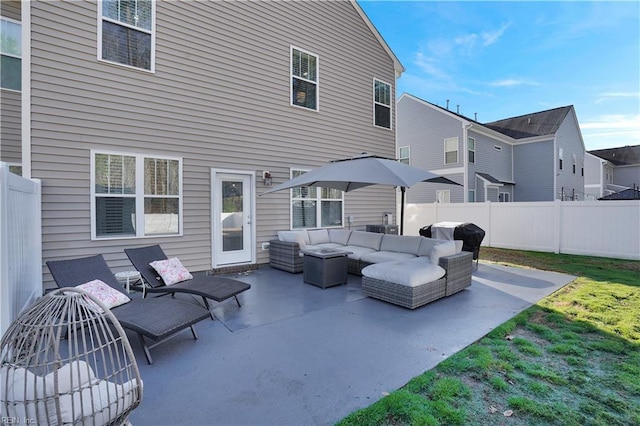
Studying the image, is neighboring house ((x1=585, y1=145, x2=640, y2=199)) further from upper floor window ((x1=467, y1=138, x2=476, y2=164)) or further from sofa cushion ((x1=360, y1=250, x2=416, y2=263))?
sofa cushion ((x1=360, y1=250, x2=416, y2=263))

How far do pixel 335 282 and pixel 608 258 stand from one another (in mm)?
7827

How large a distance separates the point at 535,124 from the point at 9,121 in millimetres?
23497

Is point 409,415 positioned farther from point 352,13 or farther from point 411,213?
point 411,213

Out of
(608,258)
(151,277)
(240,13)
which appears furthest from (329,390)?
(608,258)

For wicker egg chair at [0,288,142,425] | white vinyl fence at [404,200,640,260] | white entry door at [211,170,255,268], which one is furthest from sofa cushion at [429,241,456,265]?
white vinyl fence at [404,200,640,260]

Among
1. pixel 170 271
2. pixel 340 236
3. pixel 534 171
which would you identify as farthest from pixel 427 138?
pixel 170 271

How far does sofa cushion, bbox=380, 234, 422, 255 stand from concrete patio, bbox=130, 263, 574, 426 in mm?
1218

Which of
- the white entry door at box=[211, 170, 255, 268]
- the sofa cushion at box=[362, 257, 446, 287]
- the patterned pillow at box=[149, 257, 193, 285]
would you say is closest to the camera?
the sofa cushion at box=[362, 257, 446, 287]

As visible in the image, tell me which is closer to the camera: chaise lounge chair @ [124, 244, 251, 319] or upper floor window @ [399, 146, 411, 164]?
chaise lounge chair @ [124, 244, 251, 319]

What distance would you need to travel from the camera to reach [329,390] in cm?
248

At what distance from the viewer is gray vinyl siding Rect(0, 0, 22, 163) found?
6.35 meters

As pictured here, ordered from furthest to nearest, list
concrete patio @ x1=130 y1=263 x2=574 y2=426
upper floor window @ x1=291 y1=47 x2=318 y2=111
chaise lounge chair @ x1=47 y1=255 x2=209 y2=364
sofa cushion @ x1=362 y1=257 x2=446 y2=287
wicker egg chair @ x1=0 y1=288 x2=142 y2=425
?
upper floor window @ x1=291 y1=47 x2=318 y2=111, sofa cushion @ x1=362 y1=257 x2=446 y2=287, chaise lounge chair @ x1=47 y1=255 x2=209 y2=364, concrete patio @ x1=130 y1=263 x2=574 y2=426, wicker egg chair @ x1=0 y1=288 x2=142 y2=425

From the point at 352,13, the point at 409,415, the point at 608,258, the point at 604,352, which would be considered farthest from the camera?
the point at 352,13

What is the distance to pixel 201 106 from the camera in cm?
646
